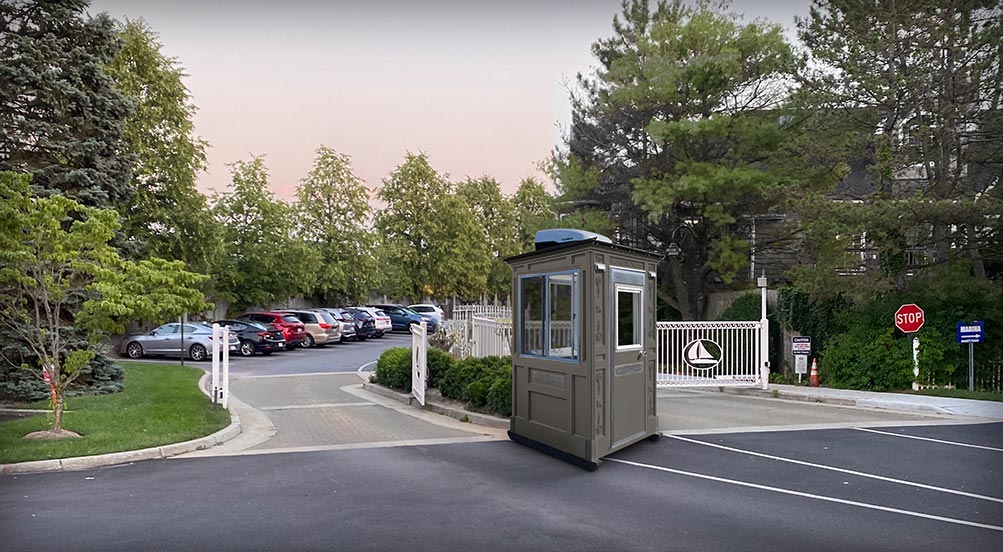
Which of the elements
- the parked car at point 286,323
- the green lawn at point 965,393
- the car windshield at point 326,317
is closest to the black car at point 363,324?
the car windshield at point 326,317

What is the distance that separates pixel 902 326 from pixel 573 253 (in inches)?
405

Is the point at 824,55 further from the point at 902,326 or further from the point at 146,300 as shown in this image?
the point at 146,300

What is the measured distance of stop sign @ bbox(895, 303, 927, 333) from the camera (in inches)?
591

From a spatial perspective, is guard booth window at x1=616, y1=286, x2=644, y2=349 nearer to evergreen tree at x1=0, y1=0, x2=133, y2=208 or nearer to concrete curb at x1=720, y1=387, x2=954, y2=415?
concrete curb at x1=720, y1=387, x2=954, y2=415

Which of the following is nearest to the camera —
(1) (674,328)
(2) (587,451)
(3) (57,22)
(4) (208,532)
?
(4) (208,532)

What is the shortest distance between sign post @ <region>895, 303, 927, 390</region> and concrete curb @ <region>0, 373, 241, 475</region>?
13690 mm

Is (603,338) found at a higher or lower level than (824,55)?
lower

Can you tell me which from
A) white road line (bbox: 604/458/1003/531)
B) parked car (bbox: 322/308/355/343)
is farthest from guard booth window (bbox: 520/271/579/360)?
parked car (bbox: 322/308/355/343)

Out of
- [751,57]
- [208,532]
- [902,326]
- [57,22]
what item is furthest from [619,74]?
[208,532]

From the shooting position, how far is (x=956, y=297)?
15.5 m

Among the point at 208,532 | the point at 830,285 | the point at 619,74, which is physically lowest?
the point at 208,532

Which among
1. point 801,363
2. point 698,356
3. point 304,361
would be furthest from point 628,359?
point 304,361

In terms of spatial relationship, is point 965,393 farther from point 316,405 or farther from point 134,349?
point 134,349

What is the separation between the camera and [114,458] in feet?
28.6
